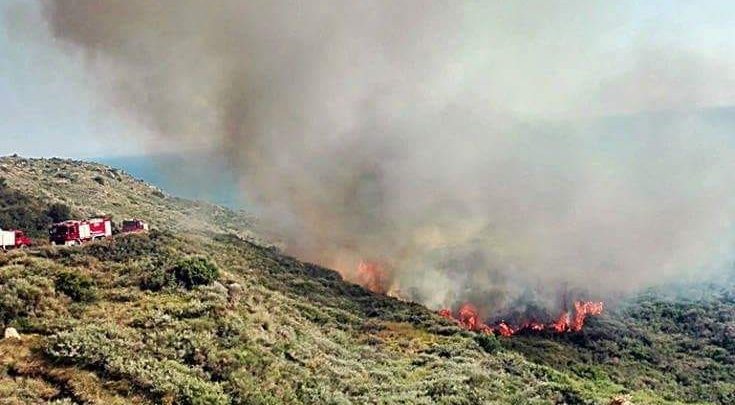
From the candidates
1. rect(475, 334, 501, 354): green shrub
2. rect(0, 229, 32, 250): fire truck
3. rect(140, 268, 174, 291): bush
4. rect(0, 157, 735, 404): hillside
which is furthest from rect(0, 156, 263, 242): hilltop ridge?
rect(475, 334, 501, 354): green shrub

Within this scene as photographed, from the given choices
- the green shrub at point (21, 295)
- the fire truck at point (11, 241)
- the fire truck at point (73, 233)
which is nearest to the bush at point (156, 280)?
the green shrub at point (21, 295)

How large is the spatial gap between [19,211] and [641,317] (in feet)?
198

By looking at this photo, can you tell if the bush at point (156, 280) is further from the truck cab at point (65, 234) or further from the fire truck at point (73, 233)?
the truck cab at point (65, 234)

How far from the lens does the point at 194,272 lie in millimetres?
30062

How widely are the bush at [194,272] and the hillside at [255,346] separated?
0.23 ft

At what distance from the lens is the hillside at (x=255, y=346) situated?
19531 mm

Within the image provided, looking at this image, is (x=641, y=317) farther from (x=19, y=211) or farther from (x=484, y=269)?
(x=19, y=211)

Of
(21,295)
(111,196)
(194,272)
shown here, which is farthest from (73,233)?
(111,196)

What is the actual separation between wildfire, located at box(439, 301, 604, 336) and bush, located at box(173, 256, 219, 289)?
26962 millimetres

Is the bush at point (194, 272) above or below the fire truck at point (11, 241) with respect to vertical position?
below

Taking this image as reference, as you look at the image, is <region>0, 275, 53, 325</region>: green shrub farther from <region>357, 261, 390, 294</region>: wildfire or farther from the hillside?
<region>357, 261, 390, 294</region>: wildfire

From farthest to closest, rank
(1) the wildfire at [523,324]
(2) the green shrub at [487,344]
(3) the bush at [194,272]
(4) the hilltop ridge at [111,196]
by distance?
1. (4) the hilltop ridge at [111,196]
2. (1) the wildfire at [523,324]
3. (2) the green shrub at [487,344]
4. (3) the bush at [194,272]

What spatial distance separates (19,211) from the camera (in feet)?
167

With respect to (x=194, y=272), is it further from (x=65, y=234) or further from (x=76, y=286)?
(x=65, y=234)
